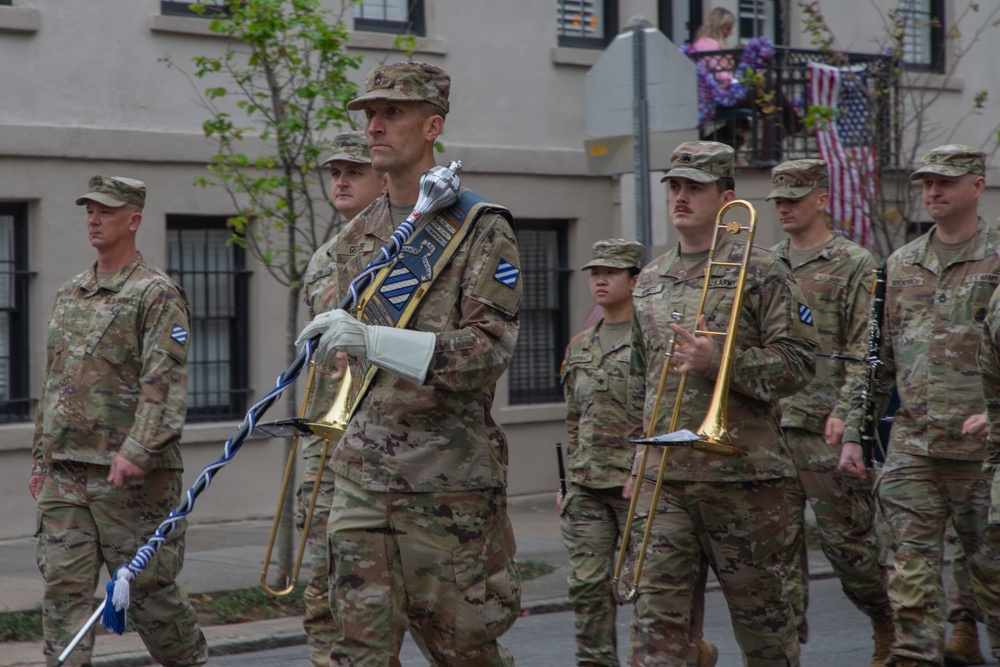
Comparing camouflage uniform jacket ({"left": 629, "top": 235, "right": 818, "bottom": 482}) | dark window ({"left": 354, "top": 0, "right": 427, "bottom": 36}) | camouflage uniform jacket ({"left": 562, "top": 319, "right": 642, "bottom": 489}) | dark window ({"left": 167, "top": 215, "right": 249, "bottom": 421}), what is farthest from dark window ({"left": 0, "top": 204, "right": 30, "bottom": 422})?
camouflage uniform jacket ({"left": 629, "top": 235, "right": 818, "bottom": 482})

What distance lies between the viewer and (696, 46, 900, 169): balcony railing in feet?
51.5

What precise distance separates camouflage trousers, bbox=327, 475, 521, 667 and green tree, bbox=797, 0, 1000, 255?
29.9ft

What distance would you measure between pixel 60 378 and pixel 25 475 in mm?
5791

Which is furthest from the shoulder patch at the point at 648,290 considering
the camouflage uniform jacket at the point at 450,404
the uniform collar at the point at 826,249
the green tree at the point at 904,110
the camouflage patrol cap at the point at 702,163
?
the green tree at the point at 904,110

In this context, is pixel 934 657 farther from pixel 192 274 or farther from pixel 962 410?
pixel 192 274

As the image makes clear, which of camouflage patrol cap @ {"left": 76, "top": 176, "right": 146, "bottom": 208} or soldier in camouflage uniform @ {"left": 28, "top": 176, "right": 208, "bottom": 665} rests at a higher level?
camouflage patrol cap @ {"left": 76, "top": 176, "right": 146, "bottom": 208}

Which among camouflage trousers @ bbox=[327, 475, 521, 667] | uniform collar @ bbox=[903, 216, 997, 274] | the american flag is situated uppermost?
the american flag

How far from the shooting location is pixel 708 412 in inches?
230

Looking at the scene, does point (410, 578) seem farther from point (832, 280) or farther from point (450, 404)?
point (832, 280)

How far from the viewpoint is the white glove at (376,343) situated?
180 inches

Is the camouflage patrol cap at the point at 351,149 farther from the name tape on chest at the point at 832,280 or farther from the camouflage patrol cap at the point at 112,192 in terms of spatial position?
the name tape on chest at the point at 832,280

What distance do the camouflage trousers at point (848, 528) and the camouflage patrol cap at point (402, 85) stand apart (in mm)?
3588

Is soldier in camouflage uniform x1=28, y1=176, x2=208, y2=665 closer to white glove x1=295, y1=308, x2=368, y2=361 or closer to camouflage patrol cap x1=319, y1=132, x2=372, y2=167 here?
camouflage patrol cap x1=319, y1=132, x2=372, y2=167

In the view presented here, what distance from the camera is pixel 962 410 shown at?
23.2 feet
